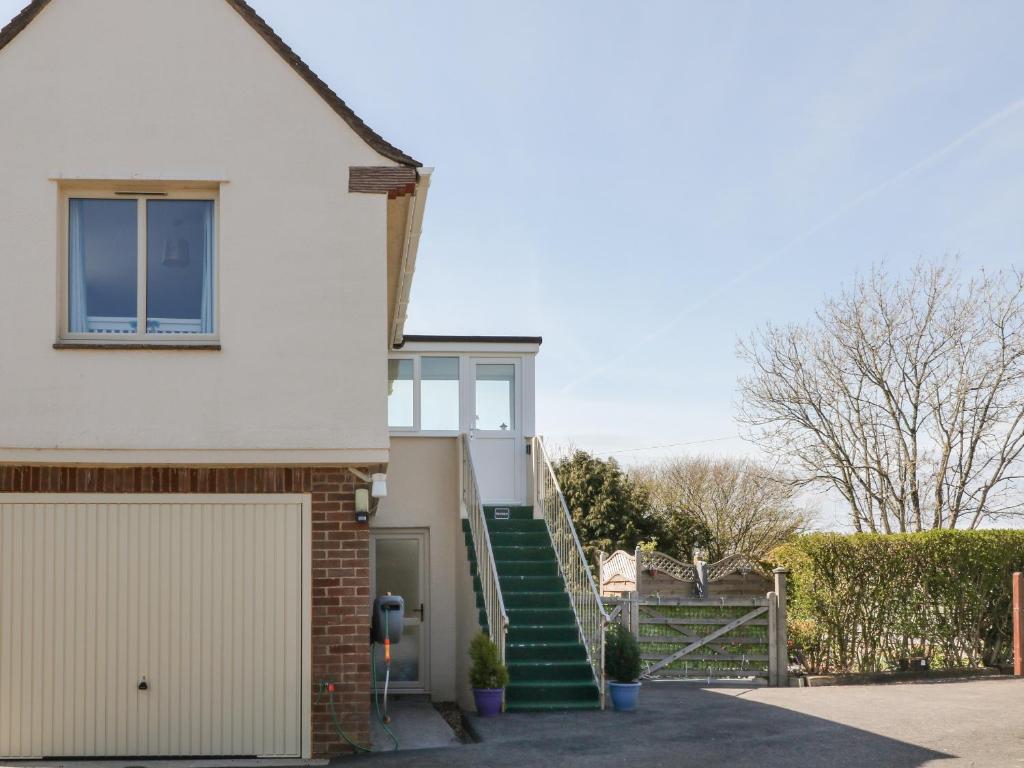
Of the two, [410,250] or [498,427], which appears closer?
[410,250]

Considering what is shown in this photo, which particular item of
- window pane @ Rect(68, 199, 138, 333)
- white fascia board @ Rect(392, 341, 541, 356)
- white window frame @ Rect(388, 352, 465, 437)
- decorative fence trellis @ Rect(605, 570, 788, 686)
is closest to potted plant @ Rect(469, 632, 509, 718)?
decorative fence trellis @ Rect(605, 570, 788, 686)

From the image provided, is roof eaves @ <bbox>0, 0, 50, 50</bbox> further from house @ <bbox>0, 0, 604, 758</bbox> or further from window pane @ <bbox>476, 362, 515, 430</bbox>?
window pane @ <bbox>476, 362, 515, 430</bbox>

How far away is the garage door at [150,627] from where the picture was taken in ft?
31.8

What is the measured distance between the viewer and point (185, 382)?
9570 mm

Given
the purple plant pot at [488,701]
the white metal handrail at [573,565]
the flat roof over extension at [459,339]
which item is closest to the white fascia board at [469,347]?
the flat roof over extension at [459,339]

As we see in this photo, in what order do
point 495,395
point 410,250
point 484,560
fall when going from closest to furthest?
point 410,250
point 484,560
point 495,395

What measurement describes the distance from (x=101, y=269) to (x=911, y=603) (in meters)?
12.8

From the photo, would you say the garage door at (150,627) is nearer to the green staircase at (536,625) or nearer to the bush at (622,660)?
the green staircase at (536,625)

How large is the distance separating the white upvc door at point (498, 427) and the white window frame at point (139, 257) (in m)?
7.43

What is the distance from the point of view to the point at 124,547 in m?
9.89

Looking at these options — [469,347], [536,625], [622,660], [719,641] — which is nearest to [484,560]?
[536,625]

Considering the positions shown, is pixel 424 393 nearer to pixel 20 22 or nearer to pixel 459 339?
pixel 459 339

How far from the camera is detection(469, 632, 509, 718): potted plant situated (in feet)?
40.3

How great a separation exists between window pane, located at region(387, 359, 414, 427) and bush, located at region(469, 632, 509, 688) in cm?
487
